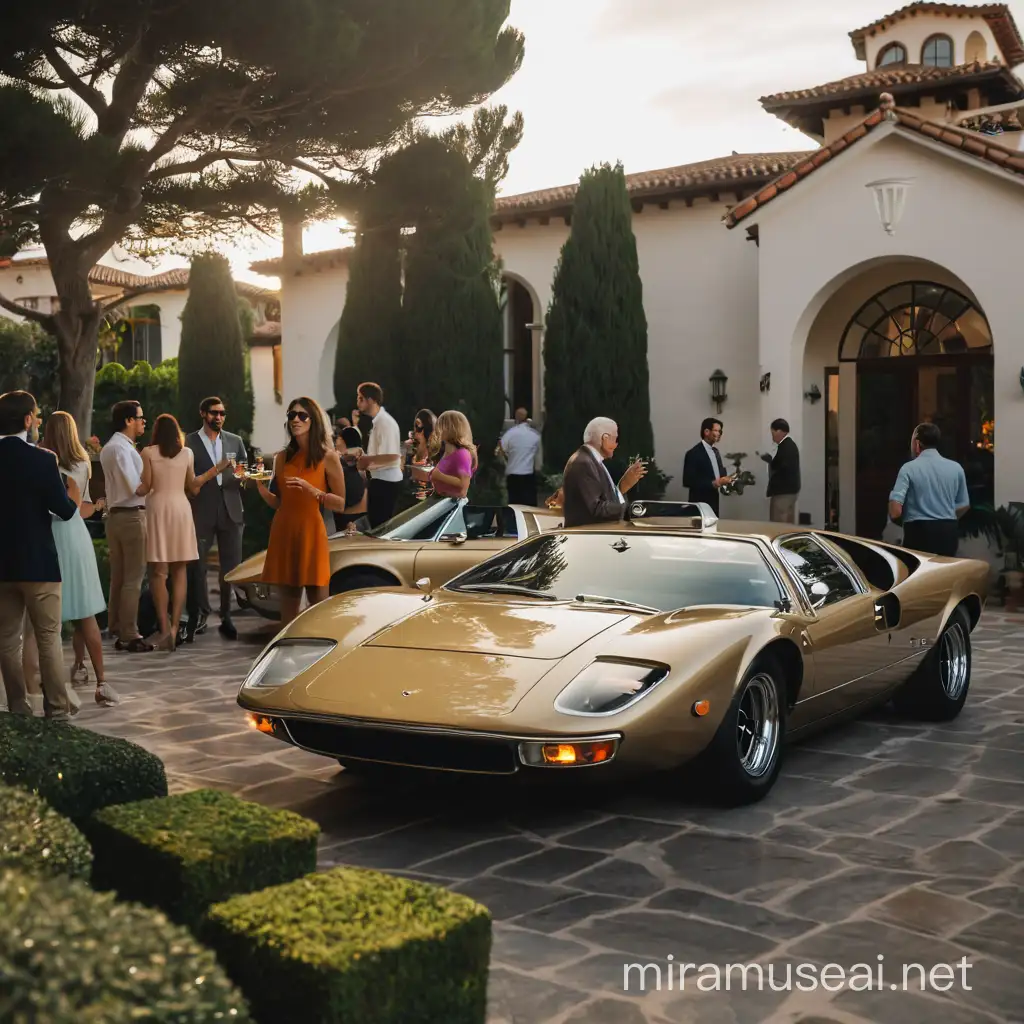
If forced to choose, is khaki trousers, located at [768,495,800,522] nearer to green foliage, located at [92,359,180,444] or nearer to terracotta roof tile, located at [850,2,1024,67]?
green foliage, located at [92,359,180,444]

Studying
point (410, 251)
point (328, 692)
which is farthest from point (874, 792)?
point (410, 251)

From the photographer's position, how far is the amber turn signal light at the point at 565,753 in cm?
481

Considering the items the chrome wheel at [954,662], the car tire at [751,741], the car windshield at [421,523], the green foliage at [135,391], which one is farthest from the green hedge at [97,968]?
the green foliage at [135,391]

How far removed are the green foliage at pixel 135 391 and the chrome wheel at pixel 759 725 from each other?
23.8 meters

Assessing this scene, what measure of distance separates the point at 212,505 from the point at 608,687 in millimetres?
6290

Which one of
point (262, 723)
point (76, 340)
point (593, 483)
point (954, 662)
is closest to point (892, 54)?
point (76, 340)

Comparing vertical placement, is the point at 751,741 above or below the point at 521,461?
below

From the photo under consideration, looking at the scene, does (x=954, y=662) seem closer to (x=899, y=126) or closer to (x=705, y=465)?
(x=705, y=465)

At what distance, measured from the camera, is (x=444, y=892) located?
2.97 meters

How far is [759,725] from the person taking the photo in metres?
5.68

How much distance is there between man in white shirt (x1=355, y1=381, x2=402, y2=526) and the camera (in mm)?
11805

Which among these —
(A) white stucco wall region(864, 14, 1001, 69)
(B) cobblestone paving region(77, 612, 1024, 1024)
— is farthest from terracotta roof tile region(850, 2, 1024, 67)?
(B) cobblestone paving region(77, 612, 1024, 1024)

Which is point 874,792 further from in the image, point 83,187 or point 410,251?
point 410,251

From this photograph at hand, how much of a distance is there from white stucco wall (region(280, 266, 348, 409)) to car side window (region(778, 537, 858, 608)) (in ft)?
62.8
